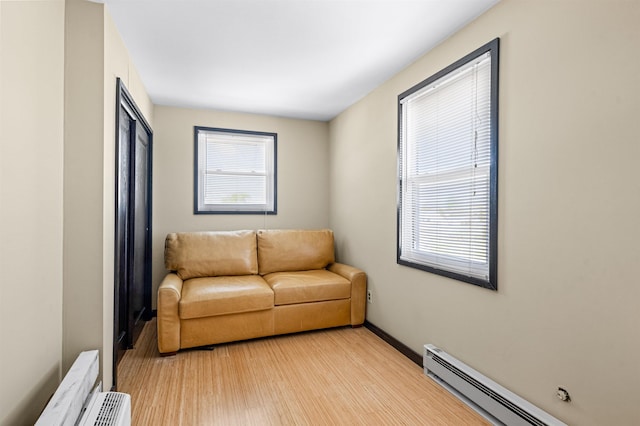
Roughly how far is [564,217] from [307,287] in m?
2.16

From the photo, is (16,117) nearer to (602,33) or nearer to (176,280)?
(176,280)

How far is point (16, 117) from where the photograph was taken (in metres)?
1.32

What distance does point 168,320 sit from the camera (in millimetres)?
2586

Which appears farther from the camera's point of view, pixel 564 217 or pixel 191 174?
pixel 191 174

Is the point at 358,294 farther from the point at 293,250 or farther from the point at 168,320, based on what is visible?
the point at 168,320

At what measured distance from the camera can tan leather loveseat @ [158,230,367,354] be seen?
2664 millimetres

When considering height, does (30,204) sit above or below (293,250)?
above

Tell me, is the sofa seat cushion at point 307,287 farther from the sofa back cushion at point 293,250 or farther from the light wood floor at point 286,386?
the light wood floor at point 286,386

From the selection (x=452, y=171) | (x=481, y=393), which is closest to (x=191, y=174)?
(x=452, y=171)

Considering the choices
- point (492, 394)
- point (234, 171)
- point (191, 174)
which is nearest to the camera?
point (492, 394)

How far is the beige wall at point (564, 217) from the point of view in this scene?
1304 millimetres

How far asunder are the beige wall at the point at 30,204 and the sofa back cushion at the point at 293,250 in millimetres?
1999

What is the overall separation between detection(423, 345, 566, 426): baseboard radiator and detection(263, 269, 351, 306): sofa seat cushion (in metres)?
1.07

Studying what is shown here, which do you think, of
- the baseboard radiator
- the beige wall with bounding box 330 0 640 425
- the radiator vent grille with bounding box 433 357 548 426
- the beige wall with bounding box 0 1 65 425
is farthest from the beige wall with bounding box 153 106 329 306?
the radiator vent grille with bounding box 433 357 548 426
